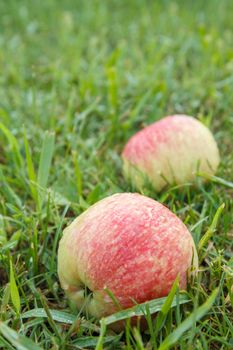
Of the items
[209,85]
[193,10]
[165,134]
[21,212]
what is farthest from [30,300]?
[193,10]

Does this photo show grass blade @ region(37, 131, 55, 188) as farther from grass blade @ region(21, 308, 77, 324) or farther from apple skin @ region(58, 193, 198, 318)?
grass blade @ region(21, 308, 77, 324)

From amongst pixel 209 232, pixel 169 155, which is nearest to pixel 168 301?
pixel 209 232

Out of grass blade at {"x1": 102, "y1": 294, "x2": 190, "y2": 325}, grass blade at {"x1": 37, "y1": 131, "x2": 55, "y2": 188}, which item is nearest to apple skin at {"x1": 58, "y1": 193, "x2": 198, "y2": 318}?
grass blade at {"x1": 102, "y1": 294, "x2": 190, "y2": 325}

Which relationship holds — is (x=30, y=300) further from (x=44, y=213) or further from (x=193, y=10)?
(x=193, y=10)

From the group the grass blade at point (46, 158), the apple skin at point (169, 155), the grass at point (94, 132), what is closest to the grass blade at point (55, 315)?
the grass at point (94, 132)

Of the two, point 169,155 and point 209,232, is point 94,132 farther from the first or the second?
point 209,232
